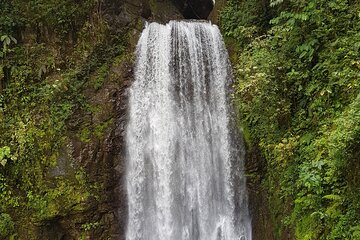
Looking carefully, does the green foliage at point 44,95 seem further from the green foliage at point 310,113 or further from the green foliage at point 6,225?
the green foliage at point 310,113

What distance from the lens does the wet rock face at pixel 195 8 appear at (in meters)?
15.3

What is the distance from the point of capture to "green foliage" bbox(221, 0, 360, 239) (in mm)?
5914

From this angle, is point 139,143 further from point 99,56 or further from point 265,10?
point 265,10

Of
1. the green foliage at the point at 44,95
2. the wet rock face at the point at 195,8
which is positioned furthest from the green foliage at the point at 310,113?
the wet rock face at the point at 195,8

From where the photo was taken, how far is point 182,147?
9625 mm

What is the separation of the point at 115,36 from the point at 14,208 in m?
5.29

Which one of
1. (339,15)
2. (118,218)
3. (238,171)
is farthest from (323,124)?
(118,218)

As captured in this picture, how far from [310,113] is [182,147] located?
3392 millimetres

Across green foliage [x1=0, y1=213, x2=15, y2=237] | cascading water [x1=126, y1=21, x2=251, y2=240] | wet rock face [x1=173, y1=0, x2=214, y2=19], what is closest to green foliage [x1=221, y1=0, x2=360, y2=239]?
cascading water [x1=126, y1=21, x2=251, y2=240]

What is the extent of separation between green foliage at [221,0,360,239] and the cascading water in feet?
3.05

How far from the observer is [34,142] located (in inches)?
364

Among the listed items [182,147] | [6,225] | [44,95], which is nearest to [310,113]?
[182,147]

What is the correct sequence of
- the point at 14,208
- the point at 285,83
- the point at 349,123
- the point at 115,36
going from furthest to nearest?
the point at 115,36, the point at 14,208, the point at 285,83, the point at 349,123

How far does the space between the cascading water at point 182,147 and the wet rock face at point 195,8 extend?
4737 millimetres
